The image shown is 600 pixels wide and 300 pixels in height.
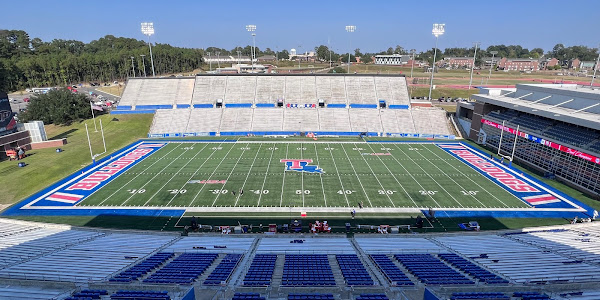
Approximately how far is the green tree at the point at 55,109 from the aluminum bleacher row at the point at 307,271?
51.1 meters

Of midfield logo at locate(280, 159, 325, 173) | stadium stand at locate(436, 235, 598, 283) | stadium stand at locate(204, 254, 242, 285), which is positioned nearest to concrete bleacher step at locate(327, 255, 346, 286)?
stadium stand at locate(204, 254, 242, 285)

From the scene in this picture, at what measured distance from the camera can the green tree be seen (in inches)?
1912

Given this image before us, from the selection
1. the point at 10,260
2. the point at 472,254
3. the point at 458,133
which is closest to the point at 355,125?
the point at 458,133

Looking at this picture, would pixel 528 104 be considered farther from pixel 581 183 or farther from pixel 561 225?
pixel 561 225

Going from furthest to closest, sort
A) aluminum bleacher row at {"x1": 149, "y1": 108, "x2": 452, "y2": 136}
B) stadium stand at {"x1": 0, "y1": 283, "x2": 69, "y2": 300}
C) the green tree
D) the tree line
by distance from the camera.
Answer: the tree line, the green tree, aluminum bleacher row at {"x1": 149, "y1": 108, "x2": 452, "y2": 136}, stadium stand at {"x1": 0, "y1": 283, "x2": 69, "y2": 300}

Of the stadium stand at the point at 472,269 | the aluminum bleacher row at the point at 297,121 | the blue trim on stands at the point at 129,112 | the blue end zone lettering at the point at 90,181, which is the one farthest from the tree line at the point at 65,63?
the stadium stand at the point at 472,269

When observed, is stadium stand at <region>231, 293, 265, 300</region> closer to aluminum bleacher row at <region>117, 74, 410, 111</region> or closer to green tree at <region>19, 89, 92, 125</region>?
aluminum bleacher row at <region>117, 74, 410, 111</region>

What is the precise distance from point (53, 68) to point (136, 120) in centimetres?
5730

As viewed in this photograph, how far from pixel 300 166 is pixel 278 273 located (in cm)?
2020

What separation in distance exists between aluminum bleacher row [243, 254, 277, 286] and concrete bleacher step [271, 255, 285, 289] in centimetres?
15

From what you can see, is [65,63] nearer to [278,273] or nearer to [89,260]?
[89,260]

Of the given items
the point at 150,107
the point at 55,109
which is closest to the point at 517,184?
the point at 150,107

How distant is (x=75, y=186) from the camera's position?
28500mm

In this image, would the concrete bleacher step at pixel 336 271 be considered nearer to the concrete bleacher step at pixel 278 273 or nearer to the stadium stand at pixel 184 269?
the concrete bleacher step at pixel 278 273
